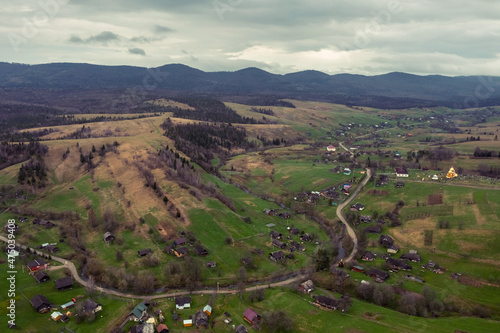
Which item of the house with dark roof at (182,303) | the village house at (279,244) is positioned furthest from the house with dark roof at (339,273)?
the house with dark roof at (182,303)

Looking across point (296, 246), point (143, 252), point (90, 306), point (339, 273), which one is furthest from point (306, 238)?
point (90, 306)

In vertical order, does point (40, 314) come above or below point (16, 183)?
below

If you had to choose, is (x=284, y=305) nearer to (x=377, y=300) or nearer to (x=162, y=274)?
(x=377, y=300)

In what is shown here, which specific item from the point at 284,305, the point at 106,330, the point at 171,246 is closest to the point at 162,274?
the point at 171,246

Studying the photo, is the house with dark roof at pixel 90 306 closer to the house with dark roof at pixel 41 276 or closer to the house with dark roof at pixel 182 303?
the house with dark roof at pixel 182 303

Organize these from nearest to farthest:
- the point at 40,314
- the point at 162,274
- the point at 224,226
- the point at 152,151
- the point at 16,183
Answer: the point at 40,314 < the point at 162,274 < the point at 224,226 < the point at 16,183 < the point at 152,151
